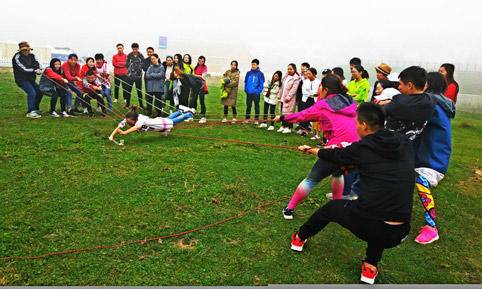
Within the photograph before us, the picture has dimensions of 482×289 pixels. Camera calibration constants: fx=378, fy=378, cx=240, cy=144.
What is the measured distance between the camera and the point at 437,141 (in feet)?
15.5

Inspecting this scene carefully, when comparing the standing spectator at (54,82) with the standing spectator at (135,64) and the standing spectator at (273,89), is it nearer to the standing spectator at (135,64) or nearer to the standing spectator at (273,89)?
the standing spectator at (135,64)

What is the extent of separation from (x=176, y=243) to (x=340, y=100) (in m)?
2.67

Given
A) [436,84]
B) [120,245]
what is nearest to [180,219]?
[120,245]

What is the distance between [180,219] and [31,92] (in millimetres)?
7652

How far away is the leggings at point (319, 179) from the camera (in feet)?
15.4

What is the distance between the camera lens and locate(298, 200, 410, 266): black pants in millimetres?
3465

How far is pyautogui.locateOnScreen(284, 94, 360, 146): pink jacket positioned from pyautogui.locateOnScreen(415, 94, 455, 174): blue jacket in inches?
34.5

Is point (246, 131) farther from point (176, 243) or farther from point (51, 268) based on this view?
point (51, 268)

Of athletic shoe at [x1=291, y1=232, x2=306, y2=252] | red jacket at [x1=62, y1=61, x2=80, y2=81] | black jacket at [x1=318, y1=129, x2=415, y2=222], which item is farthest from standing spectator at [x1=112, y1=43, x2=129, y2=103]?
black jacket at [x1=318, y1=129, x2=415, y2=222]

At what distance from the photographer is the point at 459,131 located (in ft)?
47.2

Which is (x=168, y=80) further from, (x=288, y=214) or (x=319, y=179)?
(x=319, y=179)

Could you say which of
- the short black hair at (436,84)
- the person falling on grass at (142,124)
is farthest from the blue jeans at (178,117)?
the short black hair at (436,84)

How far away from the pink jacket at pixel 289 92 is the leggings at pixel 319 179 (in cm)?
542

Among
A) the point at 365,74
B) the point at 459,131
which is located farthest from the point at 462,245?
the point at 459,131
